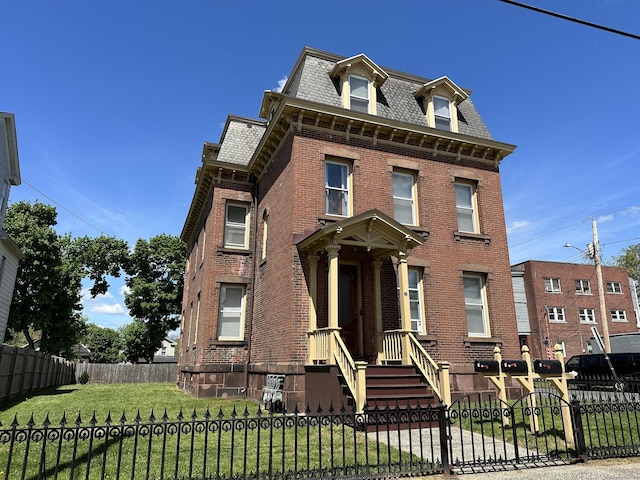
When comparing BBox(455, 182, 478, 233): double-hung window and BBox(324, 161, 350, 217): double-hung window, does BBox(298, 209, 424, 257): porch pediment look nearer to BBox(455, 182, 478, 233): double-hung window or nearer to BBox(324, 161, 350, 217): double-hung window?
BBox(324, 161, 350, 217): double-hung window

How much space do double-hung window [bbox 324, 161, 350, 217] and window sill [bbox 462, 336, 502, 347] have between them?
5.58 m

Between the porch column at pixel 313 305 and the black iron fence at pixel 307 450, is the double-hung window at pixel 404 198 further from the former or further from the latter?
the black iron fence at pixel 307 450

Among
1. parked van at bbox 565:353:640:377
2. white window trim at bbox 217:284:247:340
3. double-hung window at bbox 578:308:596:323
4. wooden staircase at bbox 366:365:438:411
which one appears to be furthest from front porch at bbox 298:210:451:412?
double-hung window at bbox 578:308:596:323

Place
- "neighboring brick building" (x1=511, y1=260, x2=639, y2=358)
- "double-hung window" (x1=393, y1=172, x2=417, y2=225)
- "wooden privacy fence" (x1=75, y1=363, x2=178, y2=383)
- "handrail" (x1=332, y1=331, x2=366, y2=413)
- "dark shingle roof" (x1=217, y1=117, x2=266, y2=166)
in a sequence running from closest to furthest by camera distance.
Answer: "handrail" (x1=332, y1=331, x2=366, y2=413)
"double-hung window" (x1=393, y1=172, x2=417, y2=225)
"dark shingle roof" (x1=217, y1=117, x2=266, y2=166)
"wooden privacy fence" (x1=75, y1=363, x2=178, y2=383)
"neighboring brick building" (x1=511, y1=260, x2=639, y2=358)

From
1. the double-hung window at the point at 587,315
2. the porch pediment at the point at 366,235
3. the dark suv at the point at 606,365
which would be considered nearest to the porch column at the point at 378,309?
the porch pediment at the point at 366,235

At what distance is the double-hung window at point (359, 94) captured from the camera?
14844 mm

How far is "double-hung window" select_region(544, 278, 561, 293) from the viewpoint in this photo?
38938 millimetres

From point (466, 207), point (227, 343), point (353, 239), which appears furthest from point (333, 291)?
point (466, 207)

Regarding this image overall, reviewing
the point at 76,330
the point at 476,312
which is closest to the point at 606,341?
the point at 476,312

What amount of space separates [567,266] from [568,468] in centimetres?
3872

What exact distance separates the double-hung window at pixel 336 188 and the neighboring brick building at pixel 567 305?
99.0ft

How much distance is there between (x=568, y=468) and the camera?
255 inches

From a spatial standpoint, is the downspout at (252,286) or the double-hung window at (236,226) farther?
the double-hung window at (236,226)

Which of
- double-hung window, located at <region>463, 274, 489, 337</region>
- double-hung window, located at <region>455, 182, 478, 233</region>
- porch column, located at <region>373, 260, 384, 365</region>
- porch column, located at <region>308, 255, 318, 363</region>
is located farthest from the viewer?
double-hung window, located at <region>455, 182, 478, 233</region>
